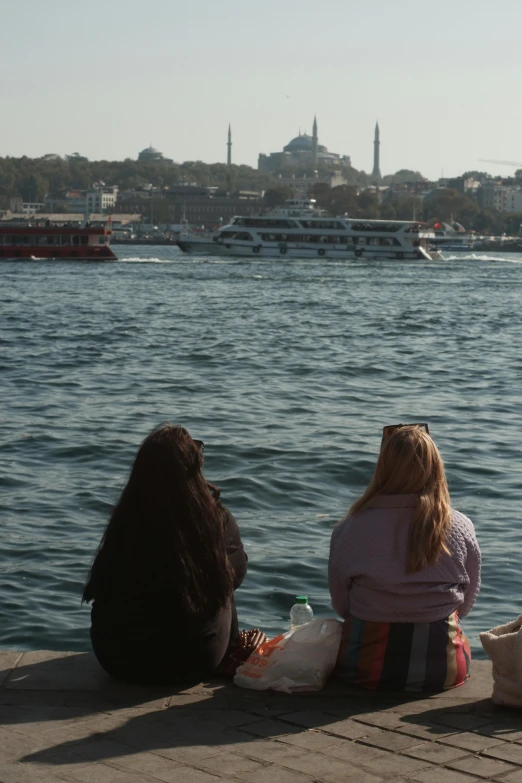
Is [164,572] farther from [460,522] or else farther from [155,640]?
[460,522]

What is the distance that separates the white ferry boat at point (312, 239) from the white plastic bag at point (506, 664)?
83845mm

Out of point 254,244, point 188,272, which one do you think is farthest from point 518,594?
point 254,244

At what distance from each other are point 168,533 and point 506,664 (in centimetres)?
120

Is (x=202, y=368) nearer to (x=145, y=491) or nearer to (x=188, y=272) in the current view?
(x=145, y=491)

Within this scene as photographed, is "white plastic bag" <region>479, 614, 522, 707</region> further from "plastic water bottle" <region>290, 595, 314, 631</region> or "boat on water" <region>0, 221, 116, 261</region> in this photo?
"boat on water" <region>0, 221, 116, 261</region>

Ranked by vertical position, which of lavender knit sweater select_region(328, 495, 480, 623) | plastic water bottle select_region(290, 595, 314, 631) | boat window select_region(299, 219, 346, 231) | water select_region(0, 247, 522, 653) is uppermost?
boat window select_region(299, 219, 346, 231)

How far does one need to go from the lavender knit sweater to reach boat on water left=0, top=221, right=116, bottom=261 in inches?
2902

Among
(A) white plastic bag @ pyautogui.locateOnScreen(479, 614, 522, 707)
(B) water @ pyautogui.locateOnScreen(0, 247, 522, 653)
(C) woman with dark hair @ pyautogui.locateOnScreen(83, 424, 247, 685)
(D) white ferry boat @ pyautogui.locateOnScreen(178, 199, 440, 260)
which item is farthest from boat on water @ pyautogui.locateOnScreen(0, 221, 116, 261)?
(A) white plastic bag @ pyautogui.locateOnScreen(479, 614, 522, 707)

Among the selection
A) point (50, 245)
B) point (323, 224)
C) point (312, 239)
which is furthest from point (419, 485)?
point (323, 224)

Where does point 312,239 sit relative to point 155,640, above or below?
above

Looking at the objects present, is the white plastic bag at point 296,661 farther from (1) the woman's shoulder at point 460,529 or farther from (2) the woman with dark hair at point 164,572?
(1) the woman's shoulder at point 460,529

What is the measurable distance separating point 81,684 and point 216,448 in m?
8.29

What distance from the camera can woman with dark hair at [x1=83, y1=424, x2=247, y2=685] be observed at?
4.49 m

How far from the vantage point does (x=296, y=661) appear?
451cm
